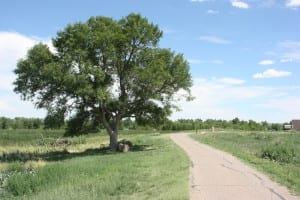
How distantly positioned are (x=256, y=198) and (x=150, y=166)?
1064 cm

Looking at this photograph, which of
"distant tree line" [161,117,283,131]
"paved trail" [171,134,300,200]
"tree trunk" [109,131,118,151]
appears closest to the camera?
"paved trail" [171,134,300,200]

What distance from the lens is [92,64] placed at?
37.2 m

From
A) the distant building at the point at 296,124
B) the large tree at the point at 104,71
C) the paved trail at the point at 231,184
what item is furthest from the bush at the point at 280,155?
the distant building at the point at 296,124

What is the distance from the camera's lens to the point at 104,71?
1513 inches

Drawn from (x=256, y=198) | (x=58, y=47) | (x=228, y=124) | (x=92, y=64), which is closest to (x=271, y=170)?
(x=256, y=198)

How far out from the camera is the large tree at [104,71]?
1431 inches

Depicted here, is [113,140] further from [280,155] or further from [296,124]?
[296,124]

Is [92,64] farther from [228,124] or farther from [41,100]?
[228,124]

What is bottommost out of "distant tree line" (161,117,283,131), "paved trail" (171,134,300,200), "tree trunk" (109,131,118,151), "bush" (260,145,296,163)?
"paved trail" (171,134,300,200)

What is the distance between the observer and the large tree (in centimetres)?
3634

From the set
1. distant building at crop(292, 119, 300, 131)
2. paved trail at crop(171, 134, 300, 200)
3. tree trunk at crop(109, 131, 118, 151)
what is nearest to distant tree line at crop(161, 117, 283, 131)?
distant building at crop(292, 119, 300, 131)

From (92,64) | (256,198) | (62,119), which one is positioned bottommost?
(256,198)

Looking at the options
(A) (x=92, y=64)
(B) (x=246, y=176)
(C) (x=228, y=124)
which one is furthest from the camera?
(C) (x=228, y=124)

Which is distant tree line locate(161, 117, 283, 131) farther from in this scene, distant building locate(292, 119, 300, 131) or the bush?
the bush
